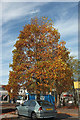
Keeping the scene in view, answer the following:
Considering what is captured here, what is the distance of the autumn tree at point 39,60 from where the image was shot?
17.3m

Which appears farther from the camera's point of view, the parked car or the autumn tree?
the autumn tree

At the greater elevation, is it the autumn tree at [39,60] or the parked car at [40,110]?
the autumn tree at [39,60]

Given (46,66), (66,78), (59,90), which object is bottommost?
(59,90)

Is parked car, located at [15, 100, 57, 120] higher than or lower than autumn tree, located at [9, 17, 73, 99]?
lower

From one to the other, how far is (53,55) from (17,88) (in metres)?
5.63

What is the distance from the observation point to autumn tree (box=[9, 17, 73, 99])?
17302 millimetres

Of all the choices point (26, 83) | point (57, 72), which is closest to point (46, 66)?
point (57, 72)

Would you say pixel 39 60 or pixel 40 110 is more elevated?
pixel 39 60

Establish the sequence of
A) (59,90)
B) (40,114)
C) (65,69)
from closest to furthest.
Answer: (40,114), (65,69), (59,90)

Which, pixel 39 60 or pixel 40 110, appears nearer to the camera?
pixel 40 110

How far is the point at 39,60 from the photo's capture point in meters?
18.3

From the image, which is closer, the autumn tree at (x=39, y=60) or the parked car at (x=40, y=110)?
the parked car at (x=40, y=110)

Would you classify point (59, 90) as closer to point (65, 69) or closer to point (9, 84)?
point (65, 69)

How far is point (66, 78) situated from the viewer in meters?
19.3
